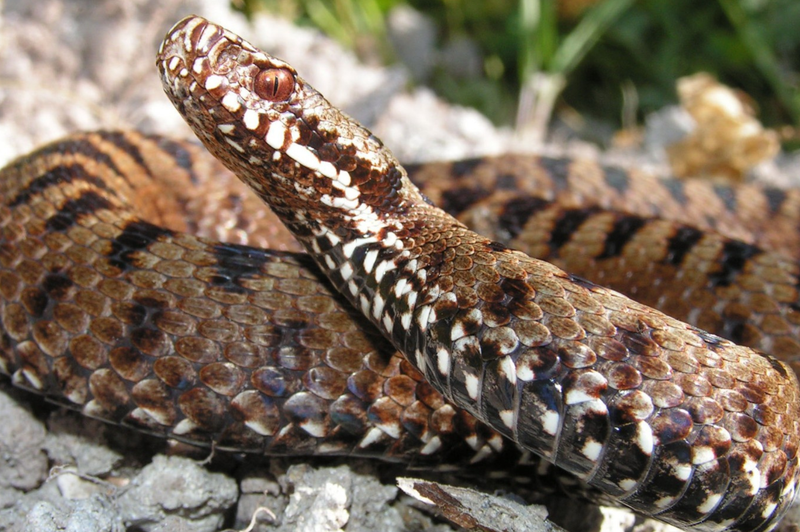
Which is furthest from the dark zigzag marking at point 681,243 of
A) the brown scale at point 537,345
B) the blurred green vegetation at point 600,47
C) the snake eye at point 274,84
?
the blurred green vegetation at point 600,47

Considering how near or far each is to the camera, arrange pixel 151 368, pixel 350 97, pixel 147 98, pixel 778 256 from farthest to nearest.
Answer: pixel 350 97
pixel 147 98
pixel 778 256
pixel 151 368

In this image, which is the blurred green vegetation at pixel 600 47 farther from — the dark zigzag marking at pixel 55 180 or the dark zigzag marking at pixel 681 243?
the dark zigzag marking at pixel 55 180

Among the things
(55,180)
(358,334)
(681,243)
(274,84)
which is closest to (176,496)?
(358,334)

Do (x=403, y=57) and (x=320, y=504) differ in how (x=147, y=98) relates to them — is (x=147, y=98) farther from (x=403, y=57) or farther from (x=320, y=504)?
(x=320, y=504)

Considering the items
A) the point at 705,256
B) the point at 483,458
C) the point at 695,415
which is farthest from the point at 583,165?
the point at 695,415

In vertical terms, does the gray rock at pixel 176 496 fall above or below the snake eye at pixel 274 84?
below

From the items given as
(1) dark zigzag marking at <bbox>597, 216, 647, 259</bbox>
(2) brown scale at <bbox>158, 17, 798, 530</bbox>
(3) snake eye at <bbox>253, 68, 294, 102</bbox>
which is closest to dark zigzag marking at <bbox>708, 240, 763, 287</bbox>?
(1) dark zigzag marking at <bbox>597, 216, 647, 259</bbox>

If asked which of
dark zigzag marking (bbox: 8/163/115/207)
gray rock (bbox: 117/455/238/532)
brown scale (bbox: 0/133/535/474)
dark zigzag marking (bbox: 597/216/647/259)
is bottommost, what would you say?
gray rock (bbox: 117/455/238/532)

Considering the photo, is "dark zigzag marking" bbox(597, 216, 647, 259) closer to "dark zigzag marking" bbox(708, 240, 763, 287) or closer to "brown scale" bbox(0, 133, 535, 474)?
"dark zigzag marking" bbox(708, 240, 763, 287)
